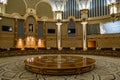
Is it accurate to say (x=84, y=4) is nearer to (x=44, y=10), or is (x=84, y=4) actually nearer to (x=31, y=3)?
(x=44, y=10)

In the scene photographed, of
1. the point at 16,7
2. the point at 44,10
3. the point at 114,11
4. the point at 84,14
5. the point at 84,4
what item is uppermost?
the point at 84,4

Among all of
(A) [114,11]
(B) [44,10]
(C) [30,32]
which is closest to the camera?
(A) [114,11]

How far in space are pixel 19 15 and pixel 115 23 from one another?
11605 millimetres

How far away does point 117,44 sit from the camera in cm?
1444

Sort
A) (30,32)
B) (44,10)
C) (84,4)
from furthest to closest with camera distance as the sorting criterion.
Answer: (44,10) < (84,4) < (30,32)

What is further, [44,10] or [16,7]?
[44,10]

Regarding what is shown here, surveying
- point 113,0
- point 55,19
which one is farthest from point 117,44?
point 55,19

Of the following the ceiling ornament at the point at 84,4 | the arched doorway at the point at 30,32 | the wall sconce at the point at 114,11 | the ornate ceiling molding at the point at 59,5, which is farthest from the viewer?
the ornate ceiling molding at the point at 59,5

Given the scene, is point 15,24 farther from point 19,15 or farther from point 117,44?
point 117,44

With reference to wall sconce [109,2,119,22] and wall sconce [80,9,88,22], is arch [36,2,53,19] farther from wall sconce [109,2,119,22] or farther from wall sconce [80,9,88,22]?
wall sconce [109,2,119,22]

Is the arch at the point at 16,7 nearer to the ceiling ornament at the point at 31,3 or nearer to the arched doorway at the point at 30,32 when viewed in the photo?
the ceiling ornament at the point at 31,3

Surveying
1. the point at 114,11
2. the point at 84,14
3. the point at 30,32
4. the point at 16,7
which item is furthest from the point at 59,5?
the point at 114,11

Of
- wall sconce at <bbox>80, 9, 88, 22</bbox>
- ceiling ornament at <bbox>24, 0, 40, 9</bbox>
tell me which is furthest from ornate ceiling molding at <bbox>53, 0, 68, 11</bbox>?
wall sconce at <bbox>80, 9, 88, 22</bbox>

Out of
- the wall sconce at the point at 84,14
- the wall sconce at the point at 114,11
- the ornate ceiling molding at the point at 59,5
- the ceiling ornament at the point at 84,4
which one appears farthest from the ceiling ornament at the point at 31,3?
the wall sconce at the point at 114,11
